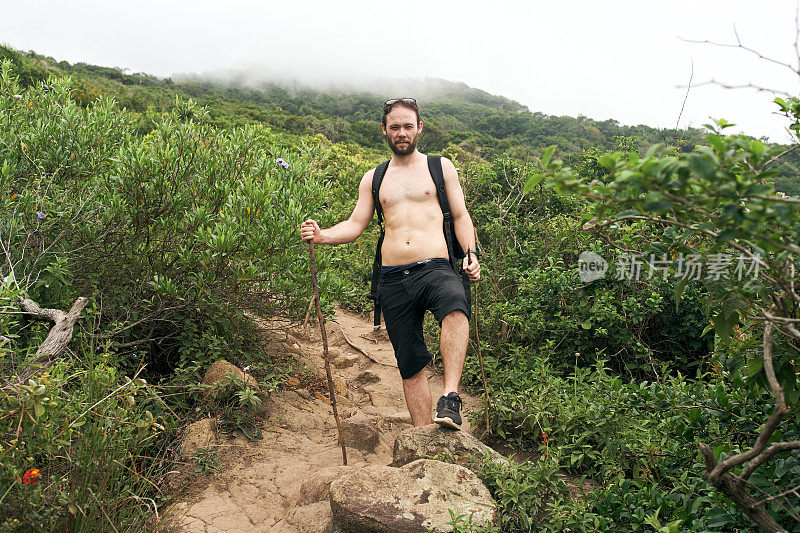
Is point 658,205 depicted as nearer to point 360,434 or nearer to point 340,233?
point 340,233

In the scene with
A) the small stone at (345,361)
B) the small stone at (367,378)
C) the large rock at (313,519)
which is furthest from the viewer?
the small stone at (345,361)

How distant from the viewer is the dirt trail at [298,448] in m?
2.81

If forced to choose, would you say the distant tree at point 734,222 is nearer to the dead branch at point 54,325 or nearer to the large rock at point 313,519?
the large rock at point 313,519

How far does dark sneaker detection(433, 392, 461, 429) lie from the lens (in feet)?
10.1

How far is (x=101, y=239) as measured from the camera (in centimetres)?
405

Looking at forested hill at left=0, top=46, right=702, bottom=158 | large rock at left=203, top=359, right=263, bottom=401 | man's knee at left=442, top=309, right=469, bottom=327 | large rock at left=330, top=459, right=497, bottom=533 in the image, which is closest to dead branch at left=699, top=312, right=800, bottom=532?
large rock at left=330, top=459, right=497, bottom=533

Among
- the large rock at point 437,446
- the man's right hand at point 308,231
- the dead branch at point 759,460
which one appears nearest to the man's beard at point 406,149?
the man's right hand at point 308,231

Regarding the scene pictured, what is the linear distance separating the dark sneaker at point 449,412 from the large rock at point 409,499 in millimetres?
331

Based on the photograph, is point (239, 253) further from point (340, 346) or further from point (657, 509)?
point (657, 509)

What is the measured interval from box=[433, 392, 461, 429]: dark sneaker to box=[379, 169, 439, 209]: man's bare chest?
4.50 feet

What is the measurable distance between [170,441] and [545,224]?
504cm

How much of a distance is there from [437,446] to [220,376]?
1779mm

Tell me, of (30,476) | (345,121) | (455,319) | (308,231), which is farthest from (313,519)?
(345,121)

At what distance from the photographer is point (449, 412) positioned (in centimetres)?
312
